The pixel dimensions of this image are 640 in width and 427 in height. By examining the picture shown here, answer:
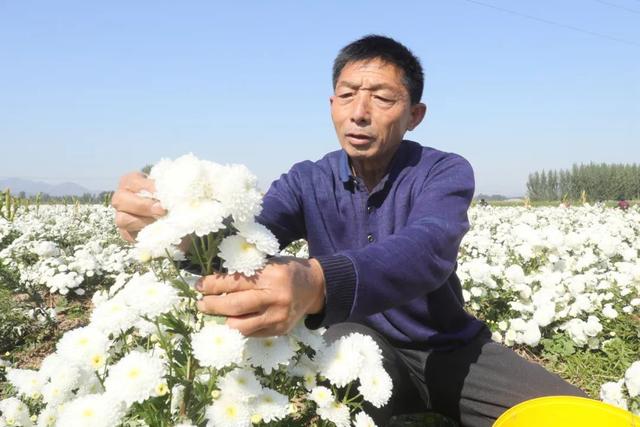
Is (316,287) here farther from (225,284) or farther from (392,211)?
(392,211)

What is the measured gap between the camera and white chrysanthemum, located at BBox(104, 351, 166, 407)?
113cm

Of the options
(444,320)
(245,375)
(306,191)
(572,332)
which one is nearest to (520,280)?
(572,332)

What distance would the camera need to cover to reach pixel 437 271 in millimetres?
1524

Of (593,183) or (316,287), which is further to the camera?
(593,183)

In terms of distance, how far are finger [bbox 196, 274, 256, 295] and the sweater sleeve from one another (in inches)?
9.2

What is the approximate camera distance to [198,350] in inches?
42.1

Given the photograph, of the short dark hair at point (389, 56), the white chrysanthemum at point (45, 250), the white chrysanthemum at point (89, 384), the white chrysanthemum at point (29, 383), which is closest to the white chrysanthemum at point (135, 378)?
the white chrysanthemum at point (89, 384)

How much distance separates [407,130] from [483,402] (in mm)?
1244

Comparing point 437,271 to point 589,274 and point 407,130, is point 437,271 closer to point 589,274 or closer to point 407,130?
point 407,130

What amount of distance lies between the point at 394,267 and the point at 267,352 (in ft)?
1.33

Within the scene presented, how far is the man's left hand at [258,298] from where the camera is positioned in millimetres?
1059

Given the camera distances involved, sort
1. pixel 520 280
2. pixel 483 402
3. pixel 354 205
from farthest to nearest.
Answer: pixel 520 280 < pixel 354 205 < pixel 483 402

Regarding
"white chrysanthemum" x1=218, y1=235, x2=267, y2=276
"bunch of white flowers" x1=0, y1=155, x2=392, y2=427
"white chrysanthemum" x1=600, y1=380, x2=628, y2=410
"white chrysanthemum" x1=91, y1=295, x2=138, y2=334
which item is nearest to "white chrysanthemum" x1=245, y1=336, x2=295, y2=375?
"bunch of white flowers" x1=0, y1=155, x2=392, y2=427

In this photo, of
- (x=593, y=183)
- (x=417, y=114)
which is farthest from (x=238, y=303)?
(x=593, y=183)
